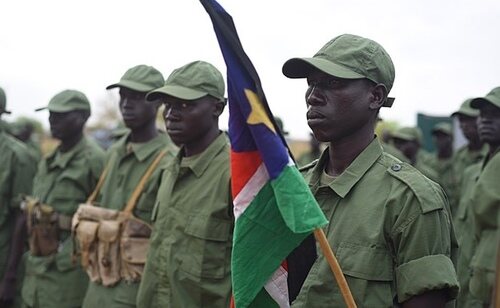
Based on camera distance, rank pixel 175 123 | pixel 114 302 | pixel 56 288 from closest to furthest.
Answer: pixel 175 123, pixel 114 302, pixel 56 288

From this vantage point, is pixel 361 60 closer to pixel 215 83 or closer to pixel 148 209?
pixel 215 83

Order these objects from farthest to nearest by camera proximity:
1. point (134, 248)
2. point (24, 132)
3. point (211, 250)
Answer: point (24, 132) → point (134, 248) → point (211, 250)

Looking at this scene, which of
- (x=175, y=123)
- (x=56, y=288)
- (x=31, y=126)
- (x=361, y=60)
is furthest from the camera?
(x=31, y=126)

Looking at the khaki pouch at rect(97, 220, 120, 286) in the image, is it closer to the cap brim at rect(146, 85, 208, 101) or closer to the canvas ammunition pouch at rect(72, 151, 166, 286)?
the canvas ammunition pouch at rect(72, 151, 166, 286)

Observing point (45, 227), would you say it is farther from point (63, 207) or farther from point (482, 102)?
point (482, 102)

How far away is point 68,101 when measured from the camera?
23.1 ft

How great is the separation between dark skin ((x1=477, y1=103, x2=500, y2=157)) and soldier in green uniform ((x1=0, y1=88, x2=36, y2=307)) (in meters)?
4.21

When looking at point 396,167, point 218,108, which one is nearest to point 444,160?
point 218,108

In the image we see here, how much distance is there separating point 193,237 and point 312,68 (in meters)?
1.81

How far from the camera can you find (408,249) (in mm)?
3137

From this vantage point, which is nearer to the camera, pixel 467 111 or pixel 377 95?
pixel 377 95

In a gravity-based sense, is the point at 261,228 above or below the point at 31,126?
above

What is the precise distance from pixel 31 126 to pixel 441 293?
37.0ft

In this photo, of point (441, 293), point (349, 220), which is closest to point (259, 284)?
point (349, 220)
